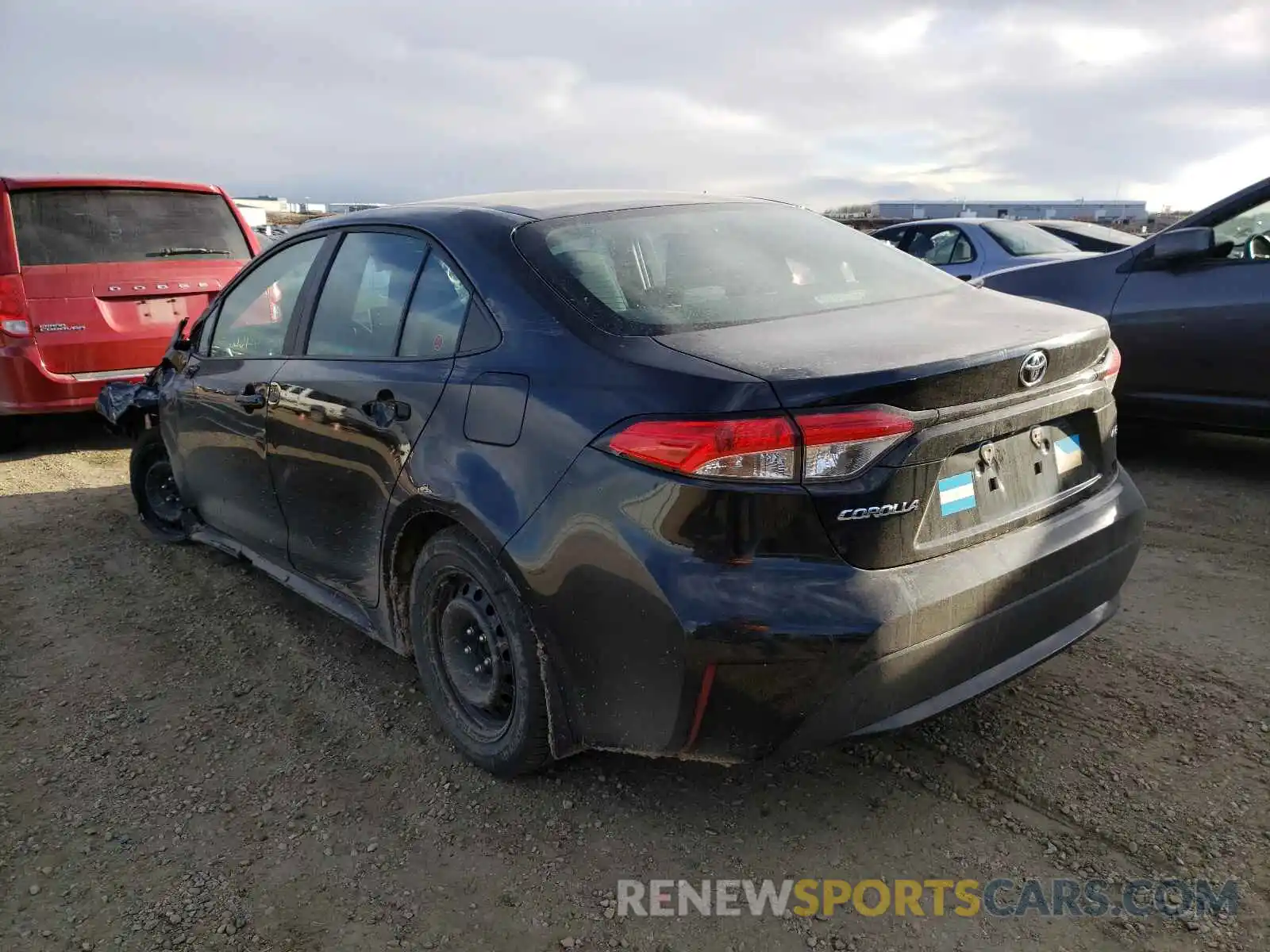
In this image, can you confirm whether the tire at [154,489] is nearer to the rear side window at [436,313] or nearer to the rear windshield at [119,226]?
the rear windshield at [119,226]

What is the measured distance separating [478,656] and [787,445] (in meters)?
1.19

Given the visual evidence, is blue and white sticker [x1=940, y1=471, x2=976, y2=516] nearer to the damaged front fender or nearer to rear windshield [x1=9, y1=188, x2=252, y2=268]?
the damaged front fender

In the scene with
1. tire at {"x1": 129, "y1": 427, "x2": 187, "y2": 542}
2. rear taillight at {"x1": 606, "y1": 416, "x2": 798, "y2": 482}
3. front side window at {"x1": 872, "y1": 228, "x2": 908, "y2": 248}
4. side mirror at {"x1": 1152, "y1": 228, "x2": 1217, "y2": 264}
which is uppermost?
side mirror at {"x1": 1152, "y1": 228, "x2": 1217, "y2": 264}

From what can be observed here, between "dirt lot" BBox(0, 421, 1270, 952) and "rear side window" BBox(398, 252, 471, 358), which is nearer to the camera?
"dirt lot" BBox(0, 421, 1270, 952)

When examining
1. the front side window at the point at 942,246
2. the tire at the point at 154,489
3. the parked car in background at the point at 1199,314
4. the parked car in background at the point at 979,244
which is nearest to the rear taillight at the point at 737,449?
the tire at the point at 154,489

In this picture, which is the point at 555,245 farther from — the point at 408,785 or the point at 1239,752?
the point at 1239,752

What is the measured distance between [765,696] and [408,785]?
1.20 metres

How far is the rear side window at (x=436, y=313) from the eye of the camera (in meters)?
2.62

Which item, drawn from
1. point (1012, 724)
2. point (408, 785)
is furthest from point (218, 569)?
point (1012, 724)

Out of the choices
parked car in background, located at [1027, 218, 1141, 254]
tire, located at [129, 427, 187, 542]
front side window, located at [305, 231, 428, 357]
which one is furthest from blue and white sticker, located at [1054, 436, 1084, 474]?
parked car in background, located at [1027, 218, 1141, 254]

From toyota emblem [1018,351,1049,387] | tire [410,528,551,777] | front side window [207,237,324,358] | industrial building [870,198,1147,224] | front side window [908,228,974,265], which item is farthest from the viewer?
industrial building [870,198,1147,224]

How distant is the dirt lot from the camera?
213cm

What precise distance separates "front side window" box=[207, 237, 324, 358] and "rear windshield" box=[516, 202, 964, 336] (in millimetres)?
1205

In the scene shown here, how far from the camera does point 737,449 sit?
1975mm
